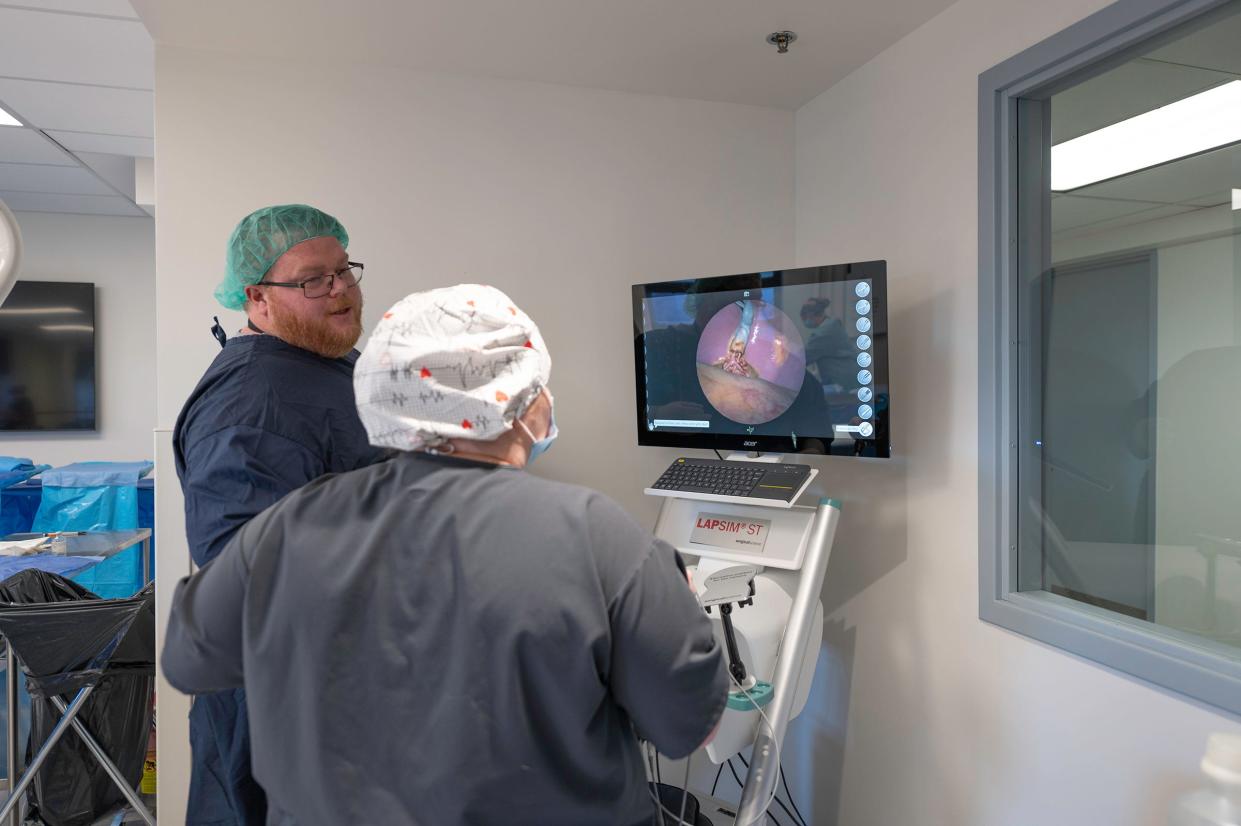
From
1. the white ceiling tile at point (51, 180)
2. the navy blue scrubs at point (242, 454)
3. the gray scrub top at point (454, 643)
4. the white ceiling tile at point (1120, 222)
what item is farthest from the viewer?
the white ceiling tile at point (51, 180)

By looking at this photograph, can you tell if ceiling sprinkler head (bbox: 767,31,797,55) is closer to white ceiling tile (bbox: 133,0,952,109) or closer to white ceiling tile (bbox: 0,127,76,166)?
white ceiling tile (bbox: 133,0,952,109)

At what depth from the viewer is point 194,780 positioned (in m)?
1.58

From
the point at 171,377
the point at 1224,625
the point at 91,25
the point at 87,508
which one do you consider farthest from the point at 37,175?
the point at 1224,625

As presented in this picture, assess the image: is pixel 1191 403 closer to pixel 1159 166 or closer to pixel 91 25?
pixel 1159 166

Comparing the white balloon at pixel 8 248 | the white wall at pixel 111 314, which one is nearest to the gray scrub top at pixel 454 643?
the white balloon at pixel 8 248

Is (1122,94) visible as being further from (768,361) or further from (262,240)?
(262,240)

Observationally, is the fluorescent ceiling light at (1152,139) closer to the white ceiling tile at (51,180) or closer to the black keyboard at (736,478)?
the black keyboard at (736,478)

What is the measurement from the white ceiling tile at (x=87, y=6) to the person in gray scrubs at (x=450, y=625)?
2.09 metres

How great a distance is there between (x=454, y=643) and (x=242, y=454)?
2.32 feet

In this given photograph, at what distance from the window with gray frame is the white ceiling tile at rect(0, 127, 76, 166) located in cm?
385

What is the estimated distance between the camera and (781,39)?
85.7 inches

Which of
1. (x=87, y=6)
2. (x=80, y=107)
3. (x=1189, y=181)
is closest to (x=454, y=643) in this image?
(x=1189, y=181)

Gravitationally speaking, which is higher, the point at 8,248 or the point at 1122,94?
the point at 1122,94

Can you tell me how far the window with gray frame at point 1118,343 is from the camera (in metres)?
1.44
